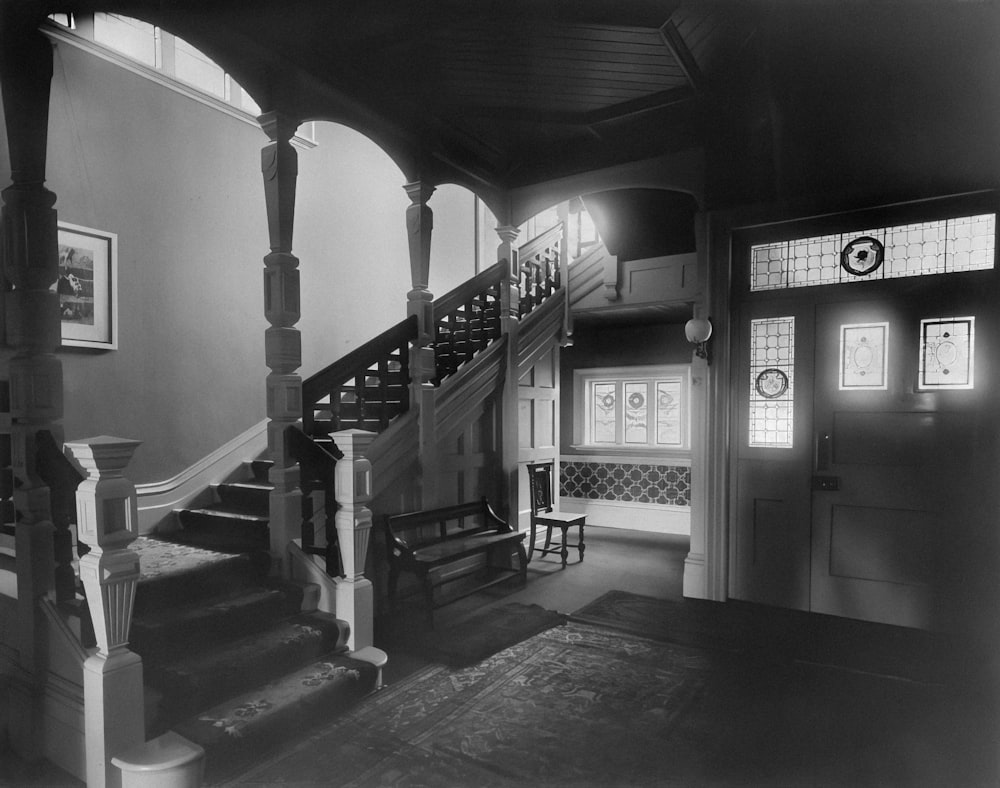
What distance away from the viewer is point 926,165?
4109mm

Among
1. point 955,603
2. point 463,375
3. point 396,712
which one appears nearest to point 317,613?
→ point 396,712

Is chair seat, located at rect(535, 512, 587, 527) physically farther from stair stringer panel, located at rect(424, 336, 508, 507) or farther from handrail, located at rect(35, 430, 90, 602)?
handrail, located at rect(35, 430, 90, 602)

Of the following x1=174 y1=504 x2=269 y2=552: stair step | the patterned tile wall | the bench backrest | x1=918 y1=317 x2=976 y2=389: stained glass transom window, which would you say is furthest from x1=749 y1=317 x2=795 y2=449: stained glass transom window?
x1=174 y1=504 x2=269 y2=552: stair step

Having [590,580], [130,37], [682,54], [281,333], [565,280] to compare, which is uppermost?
[130,37]

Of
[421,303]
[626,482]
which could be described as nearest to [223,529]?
[421,303]

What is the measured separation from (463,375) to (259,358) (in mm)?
1788

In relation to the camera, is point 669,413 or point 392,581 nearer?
point 392,581

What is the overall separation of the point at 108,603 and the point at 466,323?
386 cm

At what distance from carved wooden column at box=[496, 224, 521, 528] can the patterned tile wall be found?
2.45 meters

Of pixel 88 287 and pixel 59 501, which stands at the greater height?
pixel 88 287

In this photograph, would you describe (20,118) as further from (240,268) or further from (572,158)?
(572,158)

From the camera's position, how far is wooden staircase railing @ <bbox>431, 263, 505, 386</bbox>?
5439mm

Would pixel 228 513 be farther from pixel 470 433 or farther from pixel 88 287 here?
pixel 470 433

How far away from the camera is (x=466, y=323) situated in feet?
19.1
